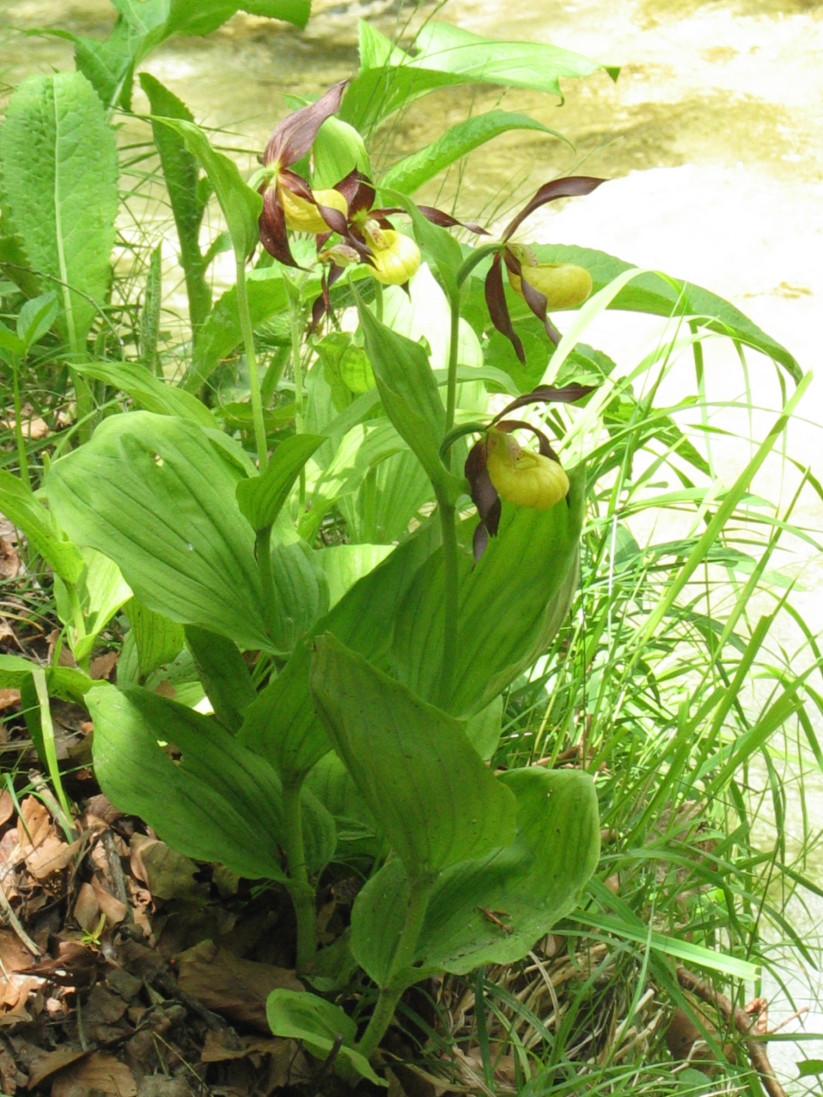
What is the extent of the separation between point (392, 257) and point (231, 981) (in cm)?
59

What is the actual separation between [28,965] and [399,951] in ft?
1.06

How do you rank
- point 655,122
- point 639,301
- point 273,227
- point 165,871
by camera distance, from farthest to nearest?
point 655,122 < point 639,301 < point 165,871 < point 273,227

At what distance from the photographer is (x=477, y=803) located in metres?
0.71

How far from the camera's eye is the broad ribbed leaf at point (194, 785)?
833mm

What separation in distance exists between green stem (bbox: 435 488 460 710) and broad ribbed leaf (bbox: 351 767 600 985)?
0.11m

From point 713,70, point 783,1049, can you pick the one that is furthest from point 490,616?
point 713,70

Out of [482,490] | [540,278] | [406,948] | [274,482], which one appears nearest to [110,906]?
[406,948]

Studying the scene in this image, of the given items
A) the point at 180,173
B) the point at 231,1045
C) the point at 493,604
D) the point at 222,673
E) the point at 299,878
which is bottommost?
the point at 231,1045

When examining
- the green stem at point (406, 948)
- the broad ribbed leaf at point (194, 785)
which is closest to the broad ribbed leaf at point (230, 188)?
the broad ribbed leaf at point (194, 785)

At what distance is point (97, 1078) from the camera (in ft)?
2.71

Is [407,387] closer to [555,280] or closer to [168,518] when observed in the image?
[555,280]

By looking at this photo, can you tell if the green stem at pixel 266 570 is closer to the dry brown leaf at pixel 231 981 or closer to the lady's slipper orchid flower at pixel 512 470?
the lady's slipper orchid flower at pixel 512 470

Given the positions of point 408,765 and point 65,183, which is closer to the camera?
point 408,765

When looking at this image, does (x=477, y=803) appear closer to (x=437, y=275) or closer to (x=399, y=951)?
(x=399, y=951)
